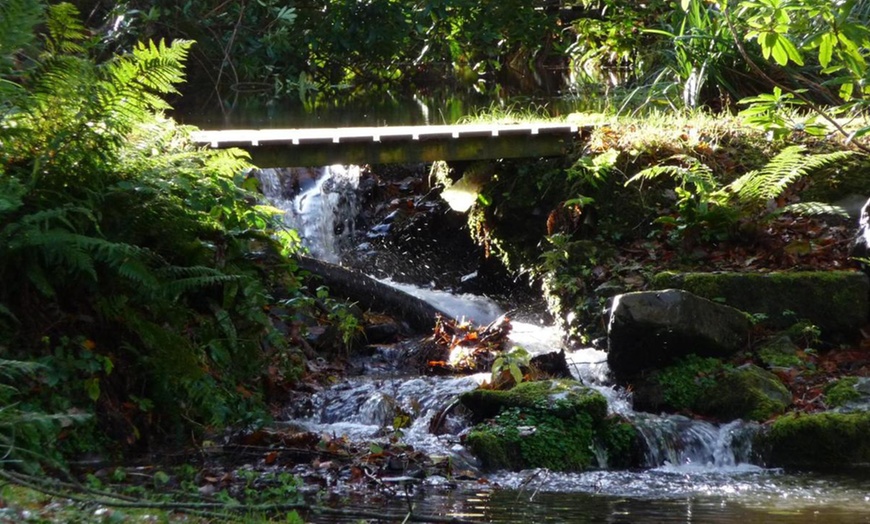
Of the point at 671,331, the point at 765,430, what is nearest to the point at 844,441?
the point at 765,430

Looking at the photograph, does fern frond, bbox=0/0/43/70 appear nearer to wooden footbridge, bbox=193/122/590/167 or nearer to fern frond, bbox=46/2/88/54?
fern frond, bbox=46/2/88/54

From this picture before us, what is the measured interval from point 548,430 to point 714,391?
56.1 inches

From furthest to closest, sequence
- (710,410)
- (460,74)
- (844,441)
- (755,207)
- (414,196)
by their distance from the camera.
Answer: (460,74), (414,196), (755,207), (710,410), (844,441)

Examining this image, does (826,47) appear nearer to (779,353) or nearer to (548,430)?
(548,430)

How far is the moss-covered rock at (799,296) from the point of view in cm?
756

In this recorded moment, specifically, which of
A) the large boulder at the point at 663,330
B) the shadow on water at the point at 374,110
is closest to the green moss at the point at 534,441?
the large boulder at the point at 663,330

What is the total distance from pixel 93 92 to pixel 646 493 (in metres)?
3.66

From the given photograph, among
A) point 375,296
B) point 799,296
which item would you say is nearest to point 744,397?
point 799,296

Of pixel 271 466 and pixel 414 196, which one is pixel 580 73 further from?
pixel 271 466

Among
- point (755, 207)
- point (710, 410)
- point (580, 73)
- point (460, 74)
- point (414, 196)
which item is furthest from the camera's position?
point (460, 74)

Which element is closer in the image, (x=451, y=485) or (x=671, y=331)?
(x=451, y=485)

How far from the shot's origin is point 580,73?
16.3 m

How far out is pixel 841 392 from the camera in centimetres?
675

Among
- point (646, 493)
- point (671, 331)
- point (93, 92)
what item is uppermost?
point (93, 92)
